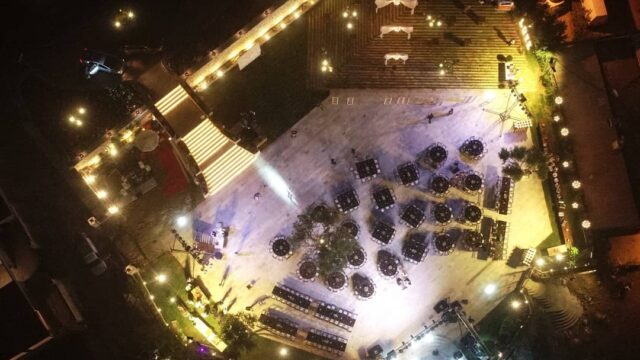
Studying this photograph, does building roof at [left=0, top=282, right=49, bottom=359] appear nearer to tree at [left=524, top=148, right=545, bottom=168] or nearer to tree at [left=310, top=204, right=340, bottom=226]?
tree at [left=310, top=204, right=340, bottom=226]

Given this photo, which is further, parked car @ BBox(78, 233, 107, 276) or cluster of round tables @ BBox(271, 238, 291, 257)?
cluster of round tables @ BBox(271, 238, 291, 257)

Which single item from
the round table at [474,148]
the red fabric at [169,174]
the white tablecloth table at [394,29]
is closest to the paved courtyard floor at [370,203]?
the round table at [474,148]

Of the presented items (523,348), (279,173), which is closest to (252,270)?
(279,173)

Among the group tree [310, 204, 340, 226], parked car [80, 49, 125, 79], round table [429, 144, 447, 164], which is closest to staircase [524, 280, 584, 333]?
round table [429, 144, 447, 164]

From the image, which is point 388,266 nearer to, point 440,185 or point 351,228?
point 351,228

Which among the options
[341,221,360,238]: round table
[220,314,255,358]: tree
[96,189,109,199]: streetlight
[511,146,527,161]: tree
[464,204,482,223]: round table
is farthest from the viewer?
[511,146,527,161]: tree
